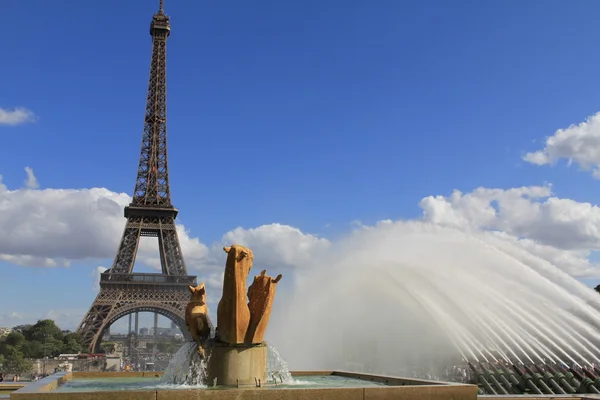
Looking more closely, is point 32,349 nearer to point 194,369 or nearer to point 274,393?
point 194,369

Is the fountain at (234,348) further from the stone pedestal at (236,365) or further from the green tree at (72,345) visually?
the green tree at (72,345)

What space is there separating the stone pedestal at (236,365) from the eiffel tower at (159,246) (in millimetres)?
70008

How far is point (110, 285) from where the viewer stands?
88625 millimetres

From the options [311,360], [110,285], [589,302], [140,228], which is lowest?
[311,360]

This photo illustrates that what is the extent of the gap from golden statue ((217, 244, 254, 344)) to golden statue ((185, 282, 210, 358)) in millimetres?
823

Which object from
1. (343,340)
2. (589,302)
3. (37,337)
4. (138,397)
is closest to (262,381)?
(138,397)

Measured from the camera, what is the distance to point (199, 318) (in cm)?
1727

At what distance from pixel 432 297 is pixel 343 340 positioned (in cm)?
1567

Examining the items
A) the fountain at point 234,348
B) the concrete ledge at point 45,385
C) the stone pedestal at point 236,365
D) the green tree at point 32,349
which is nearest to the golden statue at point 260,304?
the fountain at point 234,348

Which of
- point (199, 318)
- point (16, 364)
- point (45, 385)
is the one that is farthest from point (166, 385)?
point (16, 364)

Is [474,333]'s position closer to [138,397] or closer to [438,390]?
[438,390]

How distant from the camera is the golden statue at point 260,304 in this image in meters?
16.4

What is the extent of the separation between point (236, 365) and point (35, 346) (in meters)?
94.8

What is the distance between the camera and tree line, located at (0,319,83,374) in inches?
3205
